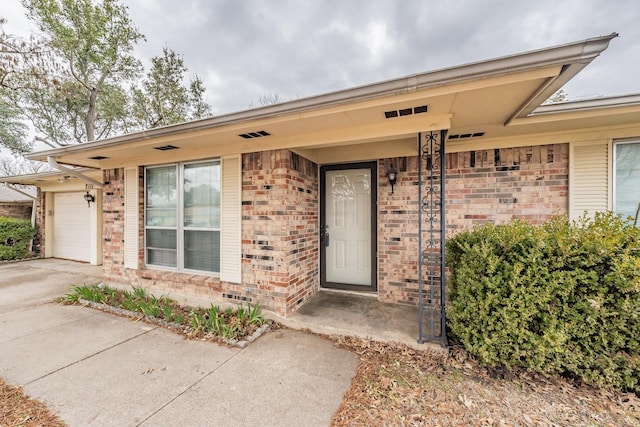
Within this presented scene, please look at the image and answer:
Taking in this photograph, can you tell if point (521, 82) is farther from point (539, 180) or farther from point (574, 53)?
point (539, 180)

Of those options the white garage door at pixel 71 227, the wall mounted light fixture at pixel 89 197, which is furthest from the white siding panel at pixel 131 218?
the white garage door at pixel 71 227

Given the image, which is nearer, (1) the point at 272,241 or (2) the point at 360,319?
(2) the point at 360,319

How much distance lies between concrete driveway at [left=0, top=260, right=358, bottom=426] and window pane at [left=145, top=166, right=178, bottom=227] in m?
1.57

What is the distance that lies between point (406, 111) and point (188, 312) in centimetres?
387

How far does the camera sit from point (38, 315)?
3670mm

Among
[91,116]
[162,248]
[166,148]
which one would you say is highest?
[91,116]

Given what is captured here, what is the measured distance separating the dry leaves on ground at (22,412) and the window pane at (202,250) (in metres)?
2.09

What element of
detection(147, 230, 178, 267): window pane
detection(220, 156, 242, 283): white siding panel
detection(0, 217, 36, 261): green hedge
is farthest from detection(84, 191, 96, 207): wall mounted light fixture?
detection(220, 156, 242, 283): white siding panel

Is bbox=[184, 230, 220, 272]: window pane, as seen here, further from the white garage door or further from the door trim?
the white garage door

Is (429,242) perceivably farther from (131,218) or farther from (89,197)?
(89,197)

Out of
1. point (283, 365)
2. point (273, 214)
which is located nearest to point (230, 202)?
point (273, 214)

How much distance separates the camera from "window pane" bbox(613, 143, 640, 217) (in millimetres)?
2914

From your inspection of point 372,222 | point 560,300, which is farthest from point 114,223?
point 560,300

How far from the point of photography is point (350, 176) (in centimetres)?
429
